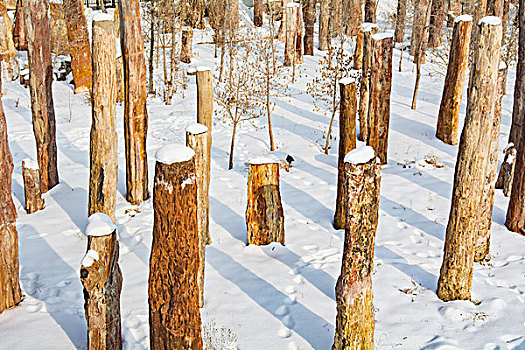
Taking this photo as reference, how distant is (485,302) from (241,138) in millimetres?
7716

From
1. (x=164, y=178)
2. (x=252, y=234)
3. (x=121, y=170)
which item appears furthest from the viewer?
(x=121, y=170)

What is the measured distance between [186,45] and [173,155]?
1419cm

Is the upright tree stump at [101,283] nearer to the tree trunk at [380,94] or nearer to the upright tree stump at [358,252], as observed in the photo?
the upright tree stump at [358,252]

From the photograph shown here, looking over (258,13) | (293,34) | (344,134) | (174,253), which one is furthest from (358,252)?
(258,13)

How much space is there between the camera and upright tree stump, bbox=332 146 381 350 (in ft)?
A: 14.7

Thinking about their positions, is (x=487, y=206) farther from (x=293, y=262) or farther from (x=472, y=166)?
(x=293, y=262)

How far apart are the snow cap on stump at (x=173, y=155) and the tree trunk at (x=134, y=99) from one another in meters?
4.57

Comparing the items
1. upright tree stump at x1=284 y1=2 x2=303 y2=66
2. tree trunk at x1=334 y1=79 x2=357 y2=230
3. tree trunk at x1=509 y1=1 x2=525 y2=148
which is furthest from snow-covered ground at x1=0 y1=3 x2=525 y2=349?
upright tree stump at x1=284 y1=2 x2=303 y2=66

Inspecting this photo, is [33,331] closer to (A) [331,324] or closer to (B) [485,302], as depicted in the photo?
(A) [331,324]

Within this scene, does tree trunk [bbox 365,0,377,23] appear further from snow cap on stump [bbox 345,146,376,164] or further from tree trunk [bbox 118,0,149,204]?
snow cap on stump [bbox 345,146,376,164]

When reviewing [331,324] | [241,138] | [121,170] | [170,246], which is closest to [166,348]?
[170,246]

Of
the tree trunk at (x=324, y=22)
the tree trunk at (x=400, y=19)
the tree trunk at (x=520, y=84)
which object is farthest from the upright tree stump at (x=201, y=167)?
the tree trunk at (x=324, y=22)

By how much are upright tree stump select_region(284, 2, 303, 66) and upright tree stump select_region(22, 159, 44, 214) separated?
10500 millimetres

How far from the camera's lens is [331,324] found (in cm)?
534
